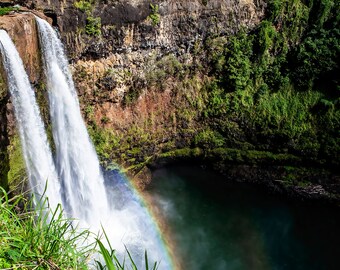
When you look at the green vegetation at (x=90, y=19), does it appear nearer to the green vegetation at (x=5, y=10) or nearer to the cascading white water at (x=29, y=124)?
the green vegetation at (x=5, y=10)

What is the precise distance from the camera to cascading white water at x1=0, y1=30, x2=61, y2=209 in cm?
1040

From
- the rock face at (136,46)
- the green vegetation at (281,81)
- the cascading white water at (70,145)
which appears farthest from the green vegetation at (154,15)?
the cascading white water at (70,145)

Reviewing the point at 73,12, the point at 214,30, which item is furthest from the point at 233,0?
the point at 73,12

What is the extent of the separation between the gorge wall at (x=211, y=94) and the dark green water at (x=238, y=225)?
1079 millimetres

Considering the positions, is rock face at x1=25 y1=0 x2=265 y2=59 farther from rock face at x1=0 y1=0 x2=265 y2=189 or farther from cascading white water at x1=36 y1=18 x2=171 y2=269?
cascading white water at x1=36 y1=18 x2=171 y2=269

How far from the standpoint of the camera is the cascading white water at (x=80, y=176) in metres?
Answer: 13.1

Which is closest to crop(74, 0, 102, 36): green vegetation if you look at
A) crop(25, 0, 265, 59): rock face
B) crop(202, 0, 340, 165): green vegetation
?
crop(25, 0, 265, 59): rock face

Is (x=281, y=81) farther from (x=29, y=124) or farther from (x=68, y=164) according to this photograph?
(x=29, y=124)

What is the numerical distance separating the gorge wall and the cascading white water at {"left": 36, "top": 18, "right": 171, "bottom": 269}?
5.30ft

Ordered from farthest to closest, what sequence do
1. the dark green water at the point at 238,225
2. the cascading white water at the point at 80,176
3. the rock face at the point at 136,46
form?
the rock face at the point at 136,46 → the dark green water at the point at 238,225 → the cascading white water at the point at 80,176

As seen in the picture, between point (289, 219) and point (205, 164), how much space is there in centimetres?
500

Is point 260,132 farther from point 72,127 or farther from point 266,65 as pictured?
point 72,127

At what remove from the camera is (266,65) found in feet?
61.2

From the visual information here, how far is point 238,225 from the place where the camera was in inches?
629
